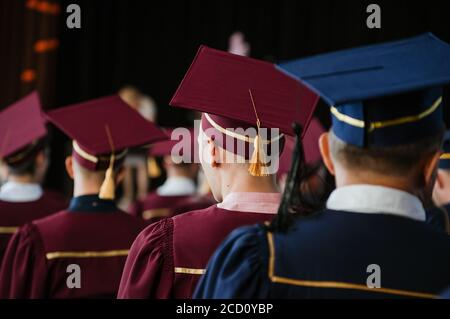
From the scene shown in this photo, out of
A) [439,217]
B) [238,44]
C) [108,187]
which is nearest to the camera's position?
[108,187]

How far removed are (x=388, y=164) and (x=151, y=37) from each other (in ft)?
28.3

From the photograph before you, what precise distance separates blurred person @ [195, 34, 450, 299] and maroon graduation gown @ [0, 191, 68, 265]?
220 centimetres

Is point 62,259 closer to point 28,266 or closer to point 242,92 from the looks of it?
point 28,266

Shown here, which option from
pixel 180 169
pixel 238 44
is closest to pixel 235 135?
pixel 180 169

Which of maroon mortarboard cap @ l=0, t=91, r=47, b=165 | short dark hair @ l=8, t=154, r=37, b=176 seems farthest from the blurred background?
short dark hair @ l=8, t=154, r=37, b=176

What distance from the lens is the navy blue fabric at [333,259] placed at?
1444 mm

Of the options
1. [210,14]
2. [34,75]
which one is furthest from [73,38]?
[210,14]

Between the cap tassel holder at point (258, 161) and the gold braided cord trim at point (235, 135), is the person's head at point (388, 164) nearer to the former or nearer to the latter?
the cap tassel holder at point (258, 161)

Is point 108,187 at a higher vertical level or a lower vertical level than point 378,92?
lower

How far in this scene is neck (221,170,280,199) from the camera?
6.93 feet

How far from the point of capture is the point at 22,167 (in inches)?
149

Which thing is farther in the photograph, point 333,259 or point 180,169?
point 180,169

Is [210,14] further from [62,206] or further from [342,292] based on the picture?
[342,292]

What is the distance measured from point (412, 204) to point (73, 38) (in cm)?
876
